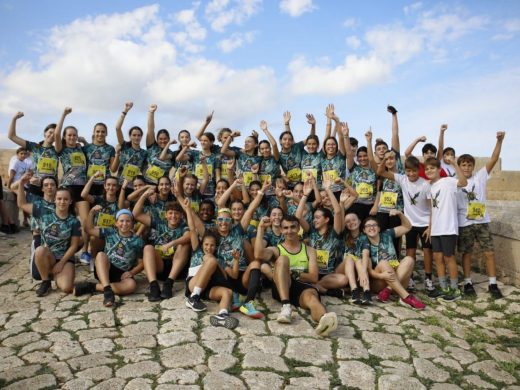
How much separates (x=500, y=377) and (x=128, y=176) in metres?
5.61

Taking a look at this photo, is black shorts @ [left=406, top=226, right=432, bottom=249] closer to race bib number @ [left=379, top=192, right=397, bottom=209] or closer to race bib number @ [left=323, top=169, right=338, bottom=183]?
race bib number @ [left=379, top=192, right=397, bottom=209]

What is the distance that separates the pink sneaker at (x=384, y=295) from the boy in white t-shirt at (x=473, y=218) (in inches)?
51.8

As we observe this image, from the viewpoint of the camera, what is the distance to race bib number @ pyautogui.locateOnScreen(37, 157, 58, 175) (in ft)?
23.0

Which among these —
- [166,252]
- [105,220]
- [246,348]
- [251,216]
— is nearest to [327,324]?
[246,348]

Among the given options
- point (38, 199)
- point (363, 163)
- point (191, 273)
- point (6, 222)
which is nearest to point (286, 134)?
point (363, 163)

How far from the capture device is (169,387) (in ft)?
12.1

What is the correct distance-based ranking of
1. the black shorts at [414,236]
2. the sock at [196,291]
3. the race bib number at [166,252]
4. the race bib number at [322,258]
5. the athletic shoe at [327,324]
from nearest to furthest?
1. the athletic shoe at [327,324]
2. the sock at [196,291]
3. the race bib number at [322,258]
4. the race bib number at [166,252]
5. the black shorts at [414,236]

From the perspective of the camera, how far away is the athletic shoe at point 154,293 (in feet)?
18.3

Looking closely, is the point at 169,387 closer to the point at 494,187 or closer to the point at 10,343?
the point at 10,343

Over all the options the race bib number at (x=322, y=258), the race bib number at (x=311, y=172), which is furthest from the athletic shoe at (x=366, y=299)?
the race bib number at (x=311, y=172)

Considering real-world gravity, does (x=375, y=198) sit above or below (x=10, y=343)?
above

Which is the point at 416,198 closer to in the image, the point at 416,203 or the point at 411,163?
the point at 416,203

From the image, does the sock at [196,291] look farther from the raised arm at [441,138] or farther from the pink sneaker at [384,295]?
the raised arm at [441,138]

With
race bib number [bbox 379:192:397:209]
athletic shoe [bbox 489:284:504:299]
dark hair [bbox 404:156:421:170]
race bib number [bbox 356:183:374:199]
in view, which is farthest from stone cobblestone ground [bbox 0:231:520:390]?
dark hair [bbox 404:156:421:170]
